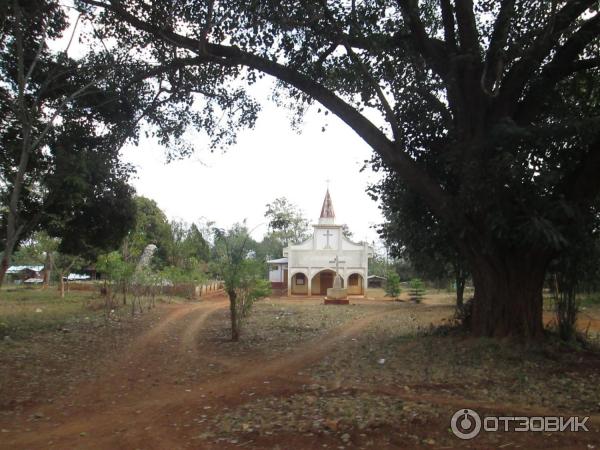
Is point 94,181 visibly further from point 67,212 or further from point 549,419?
point 549,419

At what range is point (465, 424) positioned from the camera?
516cm

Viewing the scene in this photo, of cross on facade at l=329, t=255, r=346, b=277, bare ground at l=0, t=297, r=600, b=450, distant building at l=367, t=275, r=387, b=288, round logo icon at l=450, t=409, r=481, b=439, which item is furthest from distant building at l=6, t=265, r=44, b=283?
round logo icon at l=450, t=409, r=481, b=439

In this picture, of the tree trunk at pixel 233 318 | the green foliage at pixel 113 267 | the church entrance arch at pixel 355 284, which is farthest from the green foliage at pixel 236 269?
the church entrance arch at pixel 355 284

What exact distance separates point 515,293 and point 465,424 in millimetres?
4552

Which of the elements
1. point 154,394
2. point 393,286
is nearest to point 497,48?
point 154,394

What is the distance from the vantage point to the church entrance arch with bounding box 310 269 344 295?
128ft

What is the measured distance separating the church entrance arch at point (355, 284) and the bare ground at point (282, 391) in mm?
26247

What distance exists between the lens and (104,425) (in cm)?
582

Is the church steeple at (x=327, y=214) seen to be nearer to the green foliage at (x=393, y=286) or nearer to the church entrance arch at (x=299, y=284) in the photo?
the church entrance arch at (x=299, y=284)

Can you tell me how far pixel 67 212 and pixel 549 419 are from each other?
1064cm

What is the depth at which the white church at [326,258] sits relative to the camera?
37406 millimetres

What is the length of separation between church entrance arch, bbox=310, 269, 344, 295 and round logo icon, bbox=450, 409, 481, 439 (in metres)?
33.3

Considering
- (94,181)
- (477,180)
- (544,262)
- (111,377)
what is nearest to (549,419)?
(477,180)

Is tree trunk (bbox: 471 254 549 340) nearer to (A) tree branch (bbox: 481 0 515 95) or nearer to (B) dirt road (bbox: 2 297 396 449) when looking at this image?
(A) tree branch (bbox: 481 0 515 95)
